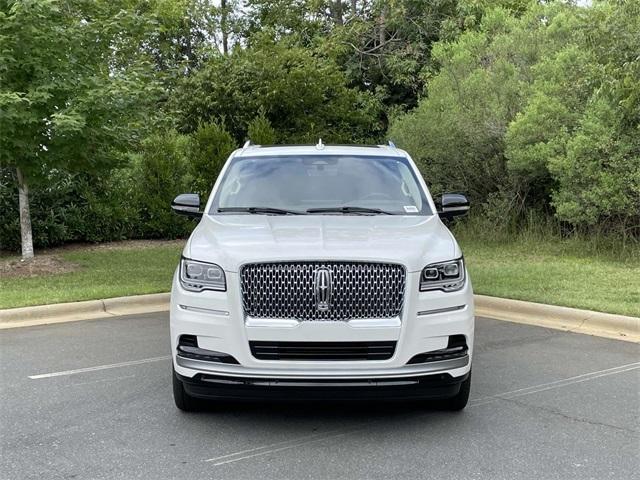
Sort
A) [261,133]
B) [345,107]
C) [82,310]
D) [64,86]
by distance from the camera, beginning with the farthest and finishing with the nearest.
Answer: [345,107] < [261,133] < [64,86] < [82,310]

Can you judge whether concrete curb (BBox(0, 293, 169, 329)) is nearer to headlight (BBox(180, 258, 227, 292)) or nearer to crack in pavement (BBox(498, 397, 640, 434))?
headlight (BBox(180, 258, 227, 292))

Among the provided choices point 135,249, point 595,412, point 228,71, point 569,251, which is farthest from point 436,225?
point 228,71

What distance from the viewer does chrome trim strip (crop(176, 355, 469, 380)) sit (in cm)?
415

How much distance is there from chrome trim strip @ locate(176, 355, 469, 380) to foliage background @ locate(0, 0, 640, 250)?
6688 mm

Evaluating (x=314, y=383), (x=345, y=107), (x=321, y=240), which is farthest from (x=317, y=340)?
(x=345, y=107)

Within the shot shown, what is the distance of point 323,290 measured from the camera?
4.22m

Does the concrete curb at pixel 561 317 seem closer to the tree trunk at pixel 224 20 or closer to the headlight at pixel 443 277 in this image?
the headlight at pixel 443 277

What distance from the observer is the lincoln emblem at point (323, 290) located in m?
4.22

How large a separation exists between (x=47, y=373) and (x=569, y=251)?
33.6ft

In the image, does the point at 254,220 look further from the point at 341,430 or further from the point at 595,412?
the point at 595,412

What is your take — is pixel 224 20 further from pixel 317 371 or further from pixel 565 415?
pixel 317 371

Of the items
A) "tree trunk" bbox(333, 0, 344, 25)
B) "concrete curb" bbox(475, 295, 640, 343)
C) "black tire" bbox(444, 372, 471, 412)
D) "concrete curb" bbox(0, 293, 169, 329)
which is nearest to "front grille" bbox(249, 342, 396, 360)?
"black tire" bbox(444, 372, 471, 412)

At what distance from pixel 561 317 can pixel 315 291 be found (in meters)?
4.78

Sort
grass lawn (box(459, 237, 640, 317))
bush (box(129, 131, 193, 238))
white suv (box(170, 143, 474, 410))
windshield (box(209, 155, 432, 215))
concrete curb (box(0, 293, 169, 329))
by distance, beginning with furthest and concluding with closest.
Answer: bush (box(129, 131, 193, 238)) → grass lawn (box(459, 237, 640, 317)) → concrete curb (box(0, 293, 169, 329)) → windshield (box(209, 155, 432, 215)) → white suv (box(170, 143, 474, 410))
